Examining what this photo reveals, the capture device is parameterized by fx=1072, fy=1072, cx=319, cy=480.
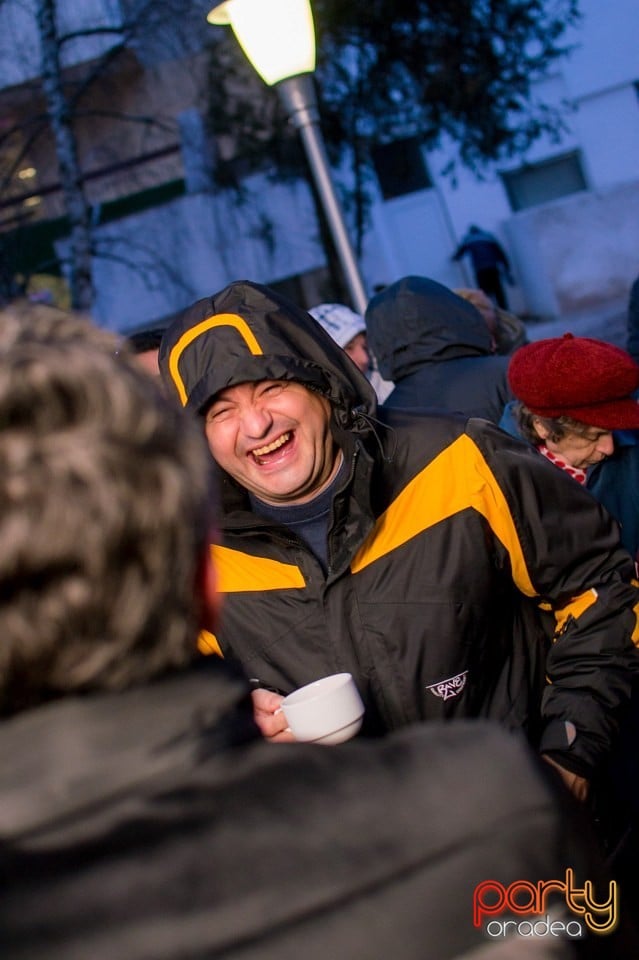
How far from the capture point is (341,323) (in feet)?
19.8

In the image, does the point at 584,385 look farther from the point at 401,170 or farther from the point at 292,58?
the point at 401,170

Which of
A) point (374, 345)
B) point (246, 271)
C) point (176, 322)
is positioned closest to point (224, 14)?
point (374, 345)

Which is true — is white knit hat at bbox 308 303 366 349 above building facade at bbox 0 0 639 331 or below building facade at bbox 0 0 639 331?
below

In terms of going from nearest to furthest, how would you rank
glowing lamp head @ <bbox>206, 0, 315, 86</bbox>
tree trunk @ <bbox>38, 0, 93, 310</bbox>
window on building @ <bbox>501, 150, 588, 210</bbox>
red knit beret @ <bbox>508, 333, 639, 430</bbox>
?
red knit beret @ <bbox>508, 333, 639, 430</bbox>
glowing lamp head @ <bbox>206, 0, 315, 86</bbox>
tree trunk @ <bbox>38, 0, 93, 310</bbox>
window on building @ <bbox>501, 150, 588, 210</bbox>

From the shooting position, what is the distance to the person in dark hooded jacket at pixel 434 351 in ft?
15.1

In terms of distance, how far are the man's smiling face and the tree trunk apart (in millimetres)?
12093

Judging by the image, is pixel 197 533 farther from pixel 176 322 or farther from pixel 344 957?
pixel 176 322

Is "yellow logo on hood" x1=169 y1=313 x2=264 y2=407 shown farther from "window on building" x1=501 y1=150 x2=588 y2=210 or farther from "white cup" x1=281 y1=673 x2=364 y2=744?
"window on building" x1=501 y1=150 x2=588 y2=210

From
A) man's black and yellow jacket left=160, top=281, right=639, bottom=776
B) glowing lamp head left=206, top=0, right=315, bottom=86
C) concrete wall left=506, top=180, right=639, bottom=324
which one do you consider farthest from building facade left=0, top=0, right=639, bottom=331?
man's black and yellow jacket left=160, top=281, right=639, bottom=776

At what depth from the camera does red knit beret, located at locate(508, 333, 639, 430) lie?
344 centimetres

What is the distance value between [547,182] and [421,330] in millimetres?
19971

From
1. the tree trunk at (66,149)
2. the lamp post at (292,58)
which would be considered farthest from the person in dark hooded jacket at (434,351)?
the tree trunk at (66,149)

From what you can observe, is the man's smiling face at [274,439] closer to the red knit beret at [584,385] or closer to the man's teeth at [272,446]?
the man's teeth at [272,446]

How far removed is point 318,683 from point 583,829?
92cm
